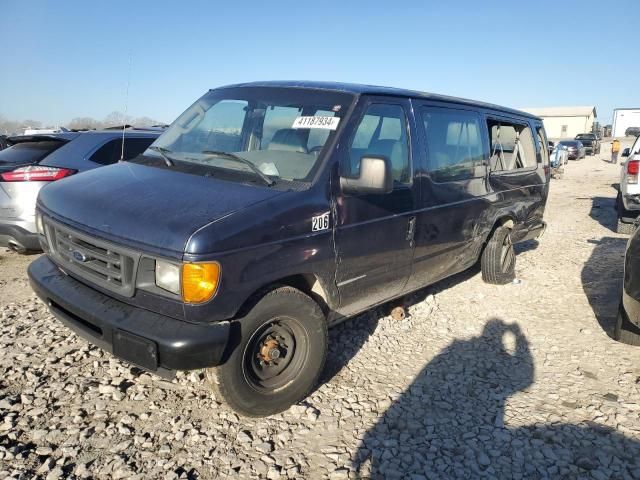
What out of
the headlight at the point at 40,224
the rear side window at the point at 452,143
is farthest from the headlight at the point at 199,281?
the rear side window at the point at 452,143

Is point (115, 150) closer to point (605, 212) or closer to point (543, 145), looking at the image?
point (543, 145)

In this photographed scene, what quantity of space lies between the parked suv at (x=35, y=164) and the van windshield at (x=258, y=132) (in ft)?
7.67

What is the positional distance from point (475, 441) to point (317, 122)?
2.36m

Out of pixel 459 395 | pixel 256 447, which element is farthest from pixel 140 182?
pixel 459 395

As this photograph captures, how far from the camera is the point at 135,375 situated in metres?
3.37

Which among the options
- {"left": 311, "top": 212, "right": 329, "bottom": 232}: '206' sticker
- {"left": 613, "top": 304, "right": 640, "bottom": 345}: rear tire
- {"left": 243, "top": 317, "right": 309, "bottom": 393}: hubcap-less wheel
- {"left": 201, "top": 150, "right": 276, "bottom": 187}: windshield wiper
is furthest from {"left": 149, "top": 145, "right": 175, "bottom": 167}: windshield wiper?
{"left": 613, "top": 304, "right": 640, "bottom": 345}: rear tire

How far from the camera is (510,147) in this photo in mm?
5809

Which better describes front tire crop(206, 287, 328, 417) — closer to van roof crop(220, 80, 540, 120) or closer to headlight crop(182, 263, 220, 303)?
headlight crop(182, 263, 220, 303)

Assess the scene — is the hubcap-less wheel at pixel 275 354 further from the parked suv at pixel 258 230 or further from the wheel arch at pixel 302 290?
the wheel arch at pixel 302 290

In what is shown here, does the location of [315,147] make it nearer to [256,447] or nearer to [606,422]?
[256,447]

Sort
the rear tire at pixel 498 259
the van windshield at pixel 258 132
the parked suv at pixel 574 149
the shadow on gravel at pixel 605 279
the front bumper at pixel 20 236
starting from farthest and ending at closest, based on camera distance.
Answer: the parked suv at pixel 574 149, the rear tire at pixel 498 259, the front bumper at pixel 20 236, the shadow on gravel at pixel 605 279, the van windshield at pixel 258 132

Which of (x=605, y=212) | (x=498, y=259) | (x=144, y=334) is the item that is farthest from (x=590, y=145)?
(x=144, y=334)

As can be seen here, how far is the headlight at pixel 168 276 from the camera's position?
8.02ft

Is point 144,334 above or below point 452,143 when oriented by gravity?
below
